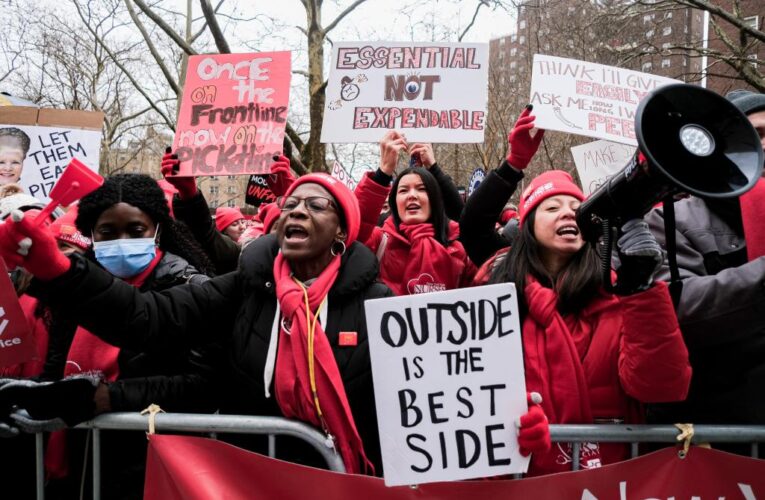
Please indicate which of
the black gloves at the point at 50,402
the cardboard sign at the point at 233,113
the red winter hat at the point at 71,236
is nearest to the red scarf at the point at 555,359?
the black gloves at the point at 50,402

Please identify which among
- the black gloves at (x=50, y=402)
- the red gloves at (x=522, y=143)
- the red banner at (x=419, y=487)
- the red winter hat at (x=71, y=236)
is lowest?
the red banner at (x=419, y=487)

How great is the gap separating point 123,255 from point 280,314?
2.49 ft

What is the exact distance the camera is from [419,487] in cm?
178

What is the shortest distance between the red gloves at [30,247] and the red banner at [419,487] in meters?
0.60

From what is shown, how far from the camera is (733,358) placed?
6.27 ft

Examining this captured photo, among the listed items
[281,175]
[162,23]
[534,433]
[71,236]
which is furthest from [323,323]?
[162,23]

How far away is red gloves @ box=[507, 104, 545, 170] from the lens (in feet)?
9.30

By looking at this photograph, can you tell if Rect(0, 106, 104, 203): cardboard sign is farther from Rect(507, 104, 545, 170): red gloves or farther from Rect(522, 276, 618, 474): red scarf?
Rect(522, 276, 618, 474): red scarf

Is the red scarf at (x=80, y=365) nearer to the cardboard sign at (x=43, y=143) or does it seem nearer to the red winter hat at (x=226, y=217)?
the cardboard sign at (x=43, y=143)

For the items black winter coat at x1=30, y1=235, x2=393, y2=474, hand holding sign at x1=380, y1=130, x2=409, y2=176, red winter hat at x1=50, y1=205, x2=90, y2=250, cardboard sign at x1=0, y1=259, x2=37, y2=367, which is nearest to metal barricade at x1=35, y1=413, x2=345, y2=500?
black winter coat at x1=30, y1=235, x2=393, y2=474

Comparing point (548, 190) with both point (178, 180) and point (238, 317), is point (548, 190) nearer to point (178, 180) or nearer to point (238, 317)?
point (238, 317)

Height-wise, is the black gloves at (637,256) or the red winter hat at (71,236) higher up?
the red winter hat at (71,236)

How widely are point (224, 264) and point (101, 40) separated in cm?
1320

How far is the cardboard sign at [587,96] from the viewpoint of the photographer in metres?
3.77
